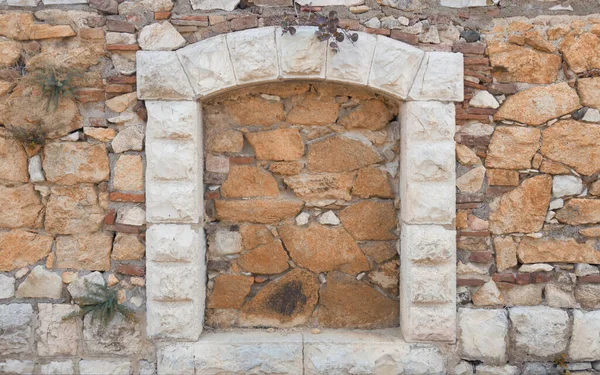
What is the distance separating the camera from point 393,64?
2.87 m

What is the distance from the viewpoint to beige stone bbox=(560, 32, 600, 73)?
9.75ft

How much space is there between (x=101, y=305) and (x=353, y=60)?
2.05 meters

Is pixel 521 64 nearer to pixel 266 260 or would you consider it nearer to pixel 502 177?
pixel 502 177

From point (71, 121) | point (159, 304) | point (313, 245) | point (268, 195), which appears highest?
point (71, 121)

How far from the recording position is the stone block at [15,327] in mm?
2977

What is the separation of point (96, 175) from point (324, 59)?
151 centimetres

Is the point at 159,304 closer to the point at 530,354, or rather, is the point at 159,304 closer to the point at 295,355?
the point at 295,355

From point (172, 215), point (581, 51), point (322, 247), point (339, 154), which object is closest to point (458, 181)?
point (339, 154)

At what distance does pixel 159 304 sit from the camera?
9.60ft

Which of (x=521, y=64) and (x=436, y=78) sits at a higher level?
(x=521, y=64)

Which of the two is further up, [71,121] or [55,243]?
[71,121]

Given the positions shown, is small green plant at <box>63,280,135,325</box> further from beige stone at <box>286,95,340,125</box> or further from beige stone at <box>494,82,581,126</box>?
beige stone at <box>494,82,581,126</box>

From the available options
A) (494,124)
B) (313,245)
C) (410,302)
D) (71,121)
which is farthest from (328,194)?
(71,121)

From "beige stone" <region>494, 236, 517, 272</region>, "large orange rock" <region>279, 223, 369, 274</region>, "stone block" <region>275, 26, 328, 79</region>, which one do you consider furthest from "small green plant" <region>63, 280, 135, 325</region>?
"beige stone" <region>494, 236, 517, 272</region>
